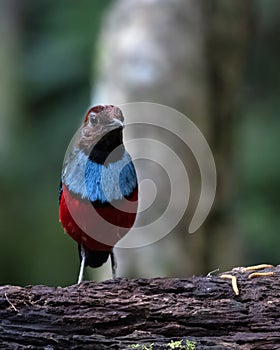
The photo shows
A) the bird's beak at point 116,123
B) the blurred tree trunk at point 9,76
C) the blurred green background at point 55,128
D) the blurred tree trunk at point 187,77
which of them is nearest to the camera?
the bird's beak at point 116,123

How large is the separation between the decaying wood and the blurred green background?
7299 mm

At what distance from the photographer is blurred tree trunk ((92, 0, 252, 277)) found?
8.77 m

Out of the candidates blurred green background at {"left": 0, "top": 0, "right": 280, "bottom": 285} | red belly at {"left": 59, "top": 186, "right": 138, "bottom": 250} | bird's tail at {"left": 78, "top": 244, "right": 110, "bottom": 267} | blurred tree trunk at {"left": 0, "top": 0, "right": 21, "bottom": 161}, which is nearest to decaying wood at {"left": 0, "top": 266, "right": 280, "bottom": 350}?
red belly at {"left": 59, "top": 186, "right": 138, "bottom": 250}

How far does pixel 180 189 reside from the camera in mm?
8875

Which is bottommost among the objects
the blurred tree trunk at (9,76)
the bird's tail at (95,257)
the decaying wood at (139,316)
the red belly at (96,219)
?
the decaying wood at (139,316)

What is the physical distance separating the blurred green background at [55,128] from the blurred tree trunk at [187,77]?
213 centimetres

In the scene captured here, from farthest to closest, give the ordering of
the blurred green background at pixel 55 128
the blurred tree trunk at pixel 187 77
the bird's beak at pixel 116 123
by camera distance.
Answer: the blurred green background at pixel 55 128 → the blurred tree trunk at pixel 187 77 → the bird's beak at pixel 116 123

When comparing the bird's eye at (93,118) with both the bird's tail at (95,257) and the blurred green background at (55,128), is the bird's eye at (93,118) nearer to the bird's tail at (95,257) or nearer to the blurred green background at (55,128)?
the bird's tail at (95,257)

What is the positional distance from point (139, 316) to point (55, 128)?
875 centimetres

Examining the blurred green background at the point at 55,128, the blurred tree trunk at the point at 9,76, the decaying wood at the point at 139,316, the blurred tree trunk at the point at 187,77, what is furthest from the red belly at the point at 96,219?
the blurred tree trunk at the point at 9,76

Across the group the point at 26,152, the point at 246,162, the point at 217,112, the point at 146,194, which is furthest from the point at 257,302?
Result: the point at 26,152

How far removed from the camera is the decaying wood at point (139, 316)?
160 inches

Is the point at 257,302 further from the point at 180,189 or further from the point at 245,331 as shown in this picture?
the point at 180,189

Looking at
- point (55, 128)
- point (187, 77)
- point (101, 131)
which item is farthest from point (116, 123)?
point (55, 128)
